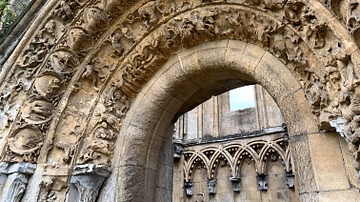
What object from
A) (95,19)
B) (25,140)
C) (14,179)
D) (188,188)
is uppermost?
Result: (95,19)

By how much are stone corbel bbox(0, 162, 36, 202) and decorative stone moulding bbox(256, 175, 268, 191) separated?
17.6 feet

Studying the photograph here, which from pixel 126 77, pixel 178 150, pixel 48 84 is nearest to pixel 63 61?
pixel 48 84

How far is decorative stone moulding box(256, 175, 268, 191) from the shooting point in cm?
685

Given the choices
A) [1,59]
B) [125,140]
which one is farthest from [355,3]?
[1,59]

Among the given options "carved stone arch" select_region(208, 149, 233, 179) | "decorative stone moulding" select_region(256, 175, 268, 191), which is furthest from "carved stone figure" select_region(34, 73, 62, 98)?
"decorative stone moulding" select_region(256, 175, 268, 191)

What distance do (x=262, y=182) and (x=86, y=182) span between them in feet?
16.8

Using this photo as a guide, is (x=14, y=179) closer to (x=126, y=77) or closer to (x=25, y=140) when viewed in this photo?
(x=25, y=140)

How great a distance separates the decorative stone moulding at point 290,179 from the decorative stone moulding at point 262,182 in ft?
1.53

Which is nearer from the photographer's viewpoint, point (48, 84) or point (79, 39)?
point (48, 84)

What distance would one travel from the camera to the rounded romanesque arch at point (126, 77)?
235cm

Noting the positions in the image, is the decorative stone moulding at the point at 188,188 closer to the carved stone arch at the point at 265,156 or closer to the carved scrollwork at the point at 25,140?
the carved stone arch at the point at 265,156

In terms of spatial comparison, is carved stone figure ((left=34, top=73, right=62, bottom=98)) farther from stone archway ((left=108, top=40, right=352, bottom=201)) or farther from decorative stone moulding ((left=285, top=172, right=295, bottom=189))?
decorative stone moulding ((left=285, top=172, right=295, bottom=189))

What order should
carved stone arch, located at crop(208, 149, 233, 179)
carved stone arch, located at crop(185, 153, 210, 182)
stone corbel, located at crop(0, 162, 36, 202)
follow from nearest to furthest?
stone corbel, located at crop(0, 162, 36, 202), carved stone arch, located at crop(208, 149, 233, 179), carved stone arch, located at crop(185, 153, 210, 182)

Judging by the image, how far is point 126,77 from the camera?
9.91 ft
